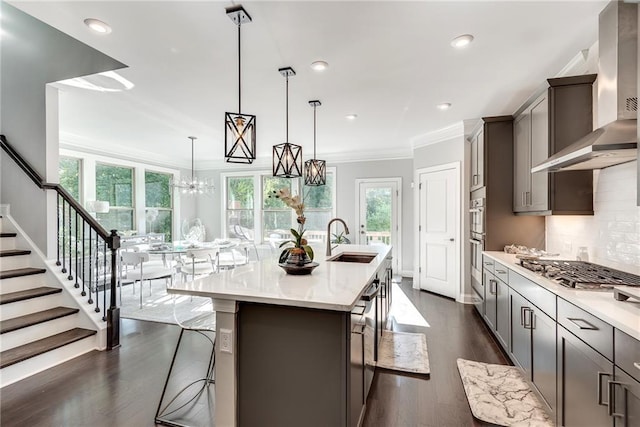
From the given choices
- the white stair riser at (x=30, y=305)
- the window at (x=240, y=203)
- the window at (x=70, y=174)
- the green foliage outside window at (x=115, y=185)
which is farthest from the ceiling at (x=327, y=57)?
the window at (x=240, y=203)

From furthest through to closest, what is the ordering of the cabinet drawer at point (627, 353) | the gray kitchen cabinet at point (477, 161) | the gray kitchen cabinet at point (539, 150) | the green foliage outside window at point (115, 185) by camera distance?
the green foliage outside window at point (115, 185) < the gray kitchen cabinet at point (477, 161) < the gray kitchen cabinet at point (539, 150) < the cabinet drawer at point (627, 353)

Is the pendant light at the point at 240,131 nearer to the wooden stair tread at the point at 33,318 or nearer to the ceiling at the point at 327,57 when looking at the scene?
the ceiling at the point at 327,57

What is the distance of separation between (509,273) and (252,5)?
2.88 metres

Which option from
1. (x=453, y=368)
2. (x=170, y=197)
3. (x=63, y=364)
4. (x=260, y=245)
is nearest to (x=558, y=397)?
(x=453, y=368)

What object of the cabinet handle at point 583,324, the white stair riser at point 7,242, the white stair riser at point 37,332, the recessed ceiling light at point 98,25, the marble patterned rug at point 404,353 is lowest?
the marble patterned rug at point 404,353

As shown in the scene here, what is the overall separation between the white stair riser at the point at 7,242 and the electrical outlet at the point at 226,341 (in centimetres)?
321

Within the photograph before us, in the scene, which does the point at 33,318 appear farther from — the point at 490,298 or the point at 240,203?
the point at 240,203

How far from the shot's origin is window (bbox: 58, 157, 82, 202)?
5172 millimetres

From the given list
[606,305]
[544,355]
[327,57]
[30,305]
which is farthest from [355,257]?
[30,305]

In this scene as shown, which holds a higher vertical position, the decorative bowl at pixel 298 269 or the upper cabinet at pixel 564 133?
the upper cabinet at pixel 564 133

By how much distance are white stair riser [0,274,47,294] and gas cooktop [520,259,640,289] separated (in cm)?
459

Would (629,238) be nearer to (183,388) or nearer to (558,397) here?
(558,397)

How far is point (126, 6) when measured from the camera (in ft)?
6.43

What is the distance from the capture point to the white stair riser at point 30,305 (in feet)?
8.96
